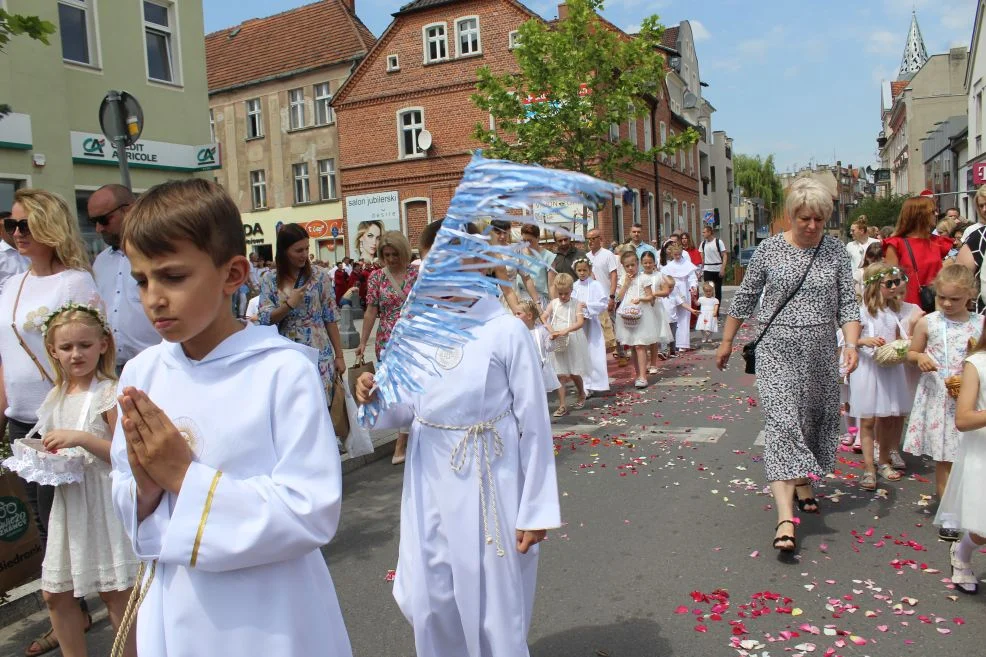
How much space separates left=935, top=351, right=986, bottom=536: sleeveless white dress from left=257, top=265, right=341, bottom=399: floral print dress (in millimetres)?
4139

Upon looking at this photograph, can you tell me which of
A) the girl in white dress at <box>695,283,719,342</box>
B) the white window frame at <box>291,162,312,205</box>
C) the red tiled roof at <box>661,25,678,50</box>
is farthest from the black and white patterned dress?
the red tiled roof at <box>661,25,678,50</box>

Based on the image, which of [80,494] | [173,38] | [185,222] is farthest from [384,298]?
[173,38]

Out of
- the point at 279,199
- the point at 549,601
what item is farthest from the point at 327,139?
the point at 549,601

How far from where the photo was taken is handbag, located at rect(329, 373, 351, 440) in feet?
21.2

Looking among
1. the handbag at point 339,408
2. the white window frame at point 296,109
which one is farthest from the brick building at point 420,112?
the handbag at point 339,408

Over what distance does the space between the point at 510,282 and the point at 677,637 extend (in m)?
2.07

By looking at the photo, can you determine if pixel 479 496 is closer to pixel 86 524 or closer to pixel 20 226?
pixel 86 524

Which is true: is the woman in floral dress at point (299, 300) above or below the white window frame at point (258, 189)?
below

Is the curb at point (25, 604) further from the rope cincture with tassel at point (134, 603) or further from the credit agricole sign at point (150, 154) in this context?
the credit agricole sign at point (150, 154)

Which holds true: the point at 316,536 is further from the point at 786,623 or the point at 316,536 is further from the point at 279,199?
the point at 279,199

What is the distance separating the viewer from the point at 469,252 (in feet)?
7.38

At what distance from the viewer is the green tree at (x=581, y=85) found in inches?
698

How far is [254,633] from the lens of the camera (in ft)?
6.01

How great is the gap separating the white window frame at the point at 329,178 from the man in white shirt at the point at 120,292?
106 ft
